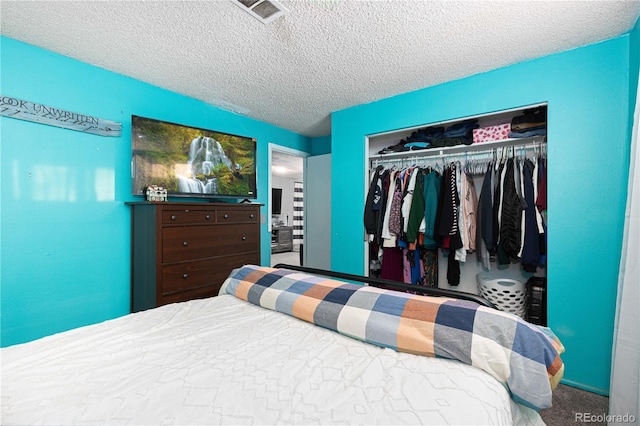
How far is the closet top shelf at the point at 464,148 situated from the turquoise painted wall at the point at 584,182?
282mm

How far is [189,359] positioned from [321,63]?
213 cm

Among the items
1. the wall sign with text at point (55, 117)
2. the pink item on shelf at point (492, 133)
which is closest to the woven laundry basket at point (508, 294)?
the pink item on shelf at point (492, 133)

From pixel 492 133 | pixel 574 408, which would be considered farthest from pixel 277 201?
pixel 574 408

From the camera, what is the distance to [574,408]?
175 cm

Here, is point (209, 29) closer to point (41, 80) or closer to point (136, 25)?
point (136, 25)

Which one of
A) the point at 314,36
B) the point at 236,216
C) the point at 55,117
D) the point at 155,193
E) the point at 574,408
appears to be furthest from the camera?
the point at 236,216

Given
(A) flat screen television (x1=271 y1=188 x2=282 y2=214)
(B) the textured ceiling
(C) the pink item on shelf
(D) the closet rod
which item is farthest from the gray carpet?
(A) flat screen television (x1=271 y1=188 x2=282 y2=214)

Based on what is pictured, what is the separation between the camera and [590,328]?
1938mm

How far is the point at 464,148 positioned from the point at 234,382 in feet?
8.81

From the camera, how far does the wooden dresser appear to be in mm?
2229

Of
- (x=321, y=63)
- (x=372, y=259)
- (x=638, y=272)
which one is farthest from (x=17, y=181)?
(x=638, y=272)

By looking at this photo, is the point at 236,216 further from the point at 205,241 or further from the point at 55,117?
the point at 55,117

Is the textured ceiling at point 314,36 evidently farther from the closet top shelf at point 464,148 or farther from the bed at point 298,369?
the bed at point 298,369

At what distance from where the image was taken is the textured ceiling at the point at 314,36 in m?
1.63
